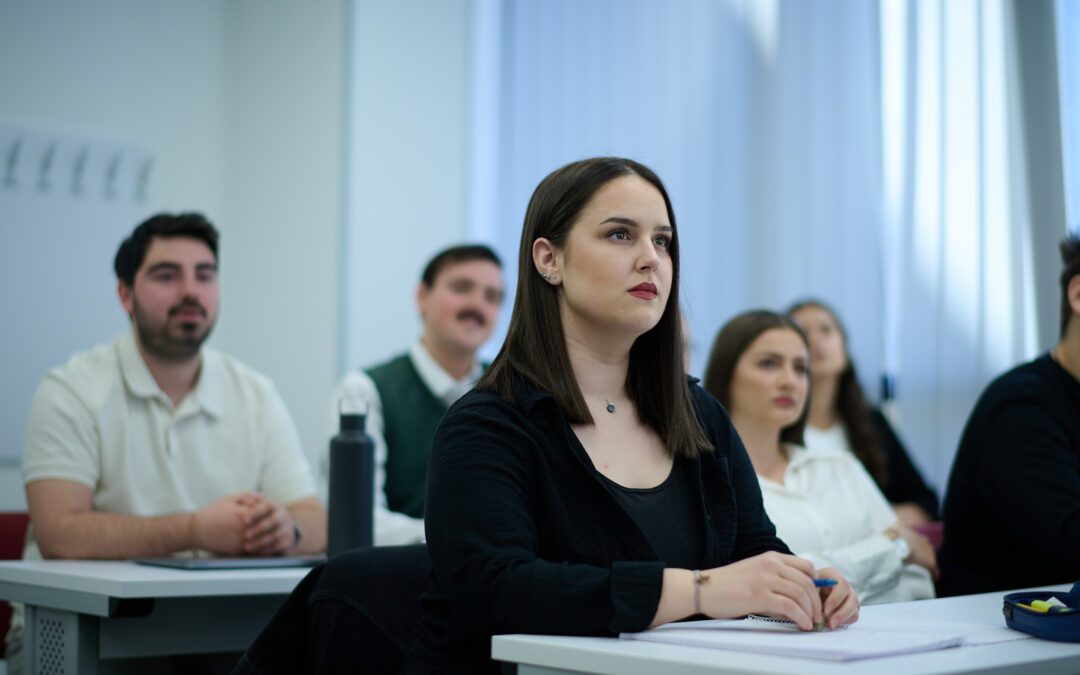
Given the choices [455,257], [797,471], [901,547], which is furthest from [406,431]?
[901,547]

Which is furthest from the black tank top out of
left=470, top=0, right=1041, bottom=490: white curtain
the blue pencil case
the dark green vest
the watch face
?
left=470, top=0, right=1041, bottom=490: white curtain

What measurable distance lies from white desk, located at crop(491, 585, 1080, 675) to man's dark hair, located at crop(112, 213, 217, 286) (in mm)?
1837

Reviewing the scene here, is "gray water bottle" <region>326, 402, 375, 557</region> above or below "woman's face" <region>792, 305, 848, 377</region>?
below

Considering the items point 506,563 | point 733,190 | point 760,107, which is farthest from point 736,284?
point 506,563

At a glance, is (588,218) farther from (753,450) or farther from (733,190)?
(733,190)

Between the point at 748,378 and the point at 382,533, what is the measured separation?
105 cm

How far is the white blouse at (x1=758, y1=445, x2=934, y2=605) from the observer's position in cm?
242

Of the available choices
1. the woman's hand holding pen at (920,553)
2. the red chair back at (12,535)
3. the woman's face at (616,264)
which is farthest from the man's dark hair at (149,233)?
the woman's hand holding pen at (920,553)

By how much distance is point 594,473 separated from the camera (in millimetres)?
1503

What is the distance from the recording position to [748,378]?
269 centimetres

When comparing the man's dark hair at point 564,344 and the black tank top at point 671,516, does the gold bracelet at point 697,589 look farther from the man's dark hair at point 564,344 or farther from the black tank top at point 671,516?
the man's dark hair at point 564,344

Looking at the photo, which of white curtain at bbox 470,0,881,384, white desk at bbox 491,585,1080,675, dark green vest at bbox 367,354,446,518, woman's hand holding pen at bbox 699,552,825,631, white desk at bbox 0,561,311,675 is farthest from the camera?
white curtain at bbox 470,0,881,384

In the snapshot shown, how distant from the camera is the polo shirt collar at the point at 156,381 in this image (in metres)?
2.62

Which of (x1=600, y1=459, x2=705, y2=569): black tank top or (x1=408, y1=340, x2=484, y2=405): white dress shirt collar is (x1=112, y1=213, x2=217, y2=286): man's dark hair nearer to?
(x1=408, y1=340, x2=484, y2=405): white dress shirt collar
